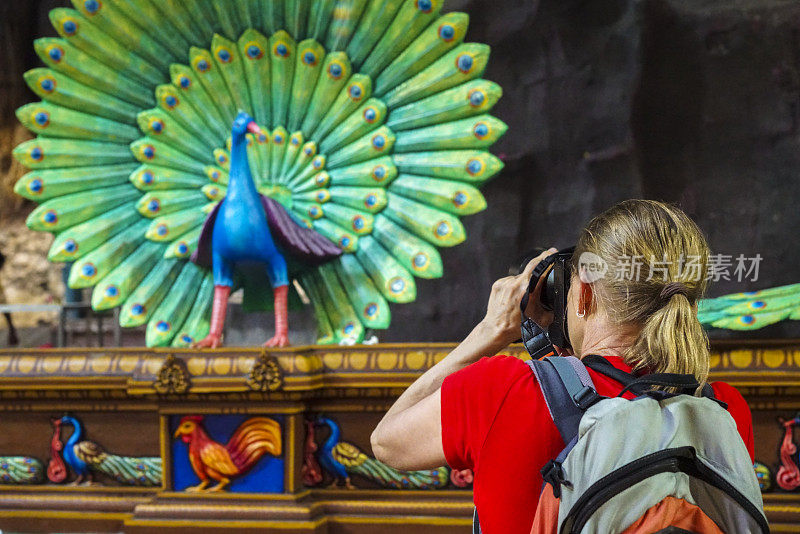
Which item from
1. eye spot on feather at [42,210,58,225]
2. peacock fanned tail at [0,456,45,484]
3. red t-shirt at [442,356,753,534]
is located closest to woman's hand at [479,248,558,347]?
red t-shirt at [442,356,753,534]

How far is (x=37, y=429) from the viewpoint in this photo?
295cm

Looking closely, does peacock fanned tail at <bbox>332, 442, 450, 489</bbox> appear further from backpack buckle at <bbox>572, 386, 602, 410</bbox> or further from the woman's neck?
backpack buckle at <bbox>572, 386, 602, 410</bbox>

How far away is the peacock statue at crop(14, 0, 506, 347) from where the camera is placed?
2777mm

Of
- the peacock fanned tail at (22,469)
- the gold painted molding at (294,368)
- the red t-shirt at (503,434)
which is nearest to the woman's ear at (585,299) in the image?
the red t-shirt at (503,434)

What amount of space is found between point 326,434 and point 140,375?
0.64 m

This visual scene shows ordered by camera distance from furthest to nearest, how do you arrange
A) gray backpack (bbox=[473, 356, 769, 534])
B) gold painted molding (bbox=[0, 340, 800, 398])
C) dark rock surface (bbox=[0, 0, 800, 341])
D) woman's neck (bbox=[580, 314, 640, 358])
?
dark rock surface (bbox=[0, 0, 800, 341]), gold painted molding (bbox=[0, 340, 800, 398]), woman's neck (bbox=[580, 314, 640, 358]), gray backpack (bbox=[473, 356, 769, 534])

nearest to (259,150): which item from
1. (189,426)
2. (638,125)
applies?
(189,426)

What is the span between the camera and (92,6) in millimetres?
2871

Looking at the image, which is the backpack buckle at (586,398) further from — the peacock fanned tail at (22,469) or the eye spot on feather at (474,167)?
the peacock fanned tail at (22,469)

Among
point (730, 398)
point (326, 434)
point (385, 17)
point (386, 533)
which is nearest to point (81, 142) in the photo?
point (385, 17)

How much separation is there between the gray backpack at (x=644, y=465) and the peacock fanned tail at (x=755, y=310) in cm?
167

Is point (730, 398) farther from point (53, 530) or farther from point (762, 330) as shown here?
point (53, 530)

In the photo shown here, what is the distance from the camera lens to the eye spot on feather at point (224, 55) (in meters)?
2.92

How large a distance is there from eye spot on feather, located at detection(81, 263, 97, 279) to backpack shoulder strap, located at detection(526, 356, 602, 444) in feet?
7.58
